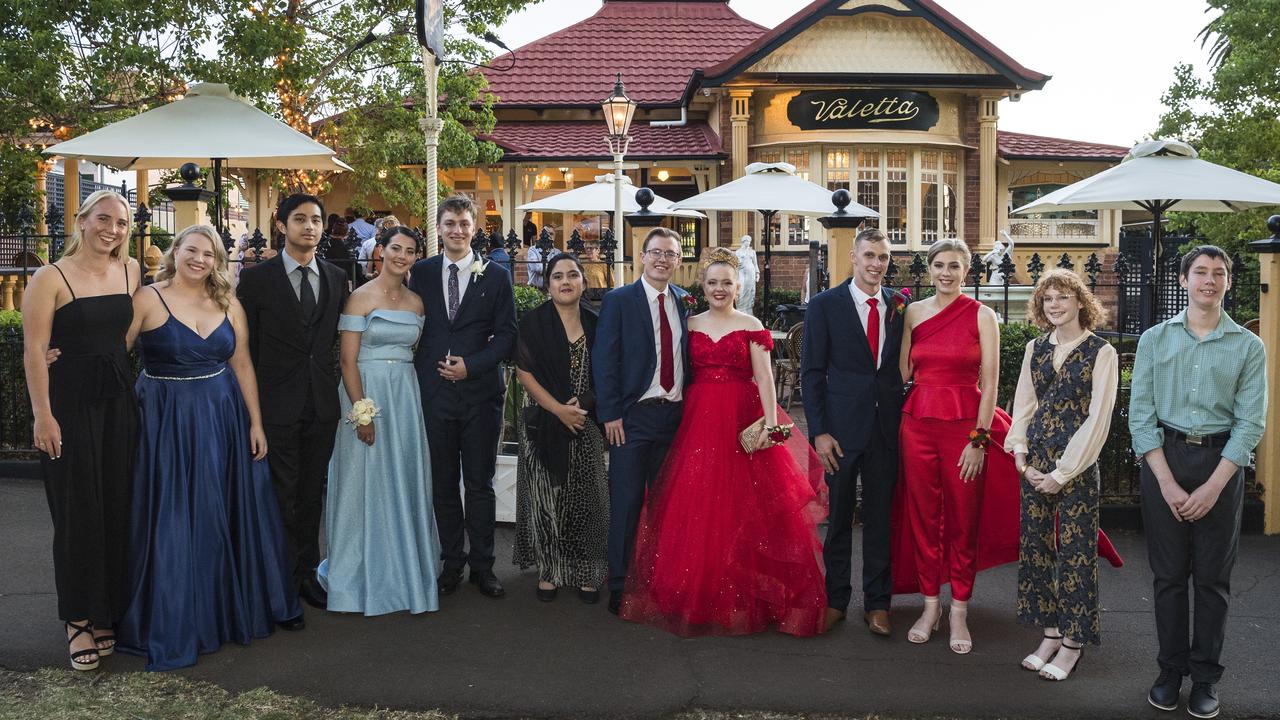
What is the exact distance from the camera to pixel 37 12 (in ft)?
42.9

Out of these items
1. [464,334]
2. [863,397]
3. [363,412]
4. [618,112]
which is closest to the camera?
[863,397]

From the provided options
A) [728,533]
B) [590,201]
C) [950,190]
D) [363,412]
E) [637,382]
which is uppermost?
[950,190]

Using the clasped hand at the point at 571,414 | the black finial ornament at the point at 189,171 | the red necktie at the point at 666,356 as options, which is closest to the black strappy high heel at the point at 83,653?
the clasped hand at the point at 571,414

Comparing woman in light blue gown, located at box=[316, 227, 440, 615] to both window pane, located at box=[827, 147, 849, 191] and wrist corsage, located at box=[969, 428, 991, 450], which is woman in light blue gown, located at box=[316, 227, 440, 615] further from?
window pane, located at box=[827, 147, 849, 191]

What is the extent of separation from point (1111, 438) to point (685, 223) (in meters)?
18.4

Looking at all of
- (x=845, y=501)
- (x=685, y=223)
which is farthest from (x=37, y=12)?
(x=685, y=223)

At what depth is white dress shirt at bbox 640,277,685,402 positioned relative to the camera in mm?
5605

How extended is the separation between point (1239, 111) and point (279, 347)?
21.4 meters

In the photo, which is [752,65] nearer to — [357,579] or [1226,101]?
[1226,101]

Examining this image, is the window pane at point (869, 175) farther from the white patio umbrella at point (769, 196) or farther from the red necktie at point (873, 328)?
the red necktie at point (873, 328)

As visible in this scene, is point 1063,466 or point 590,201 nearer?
point 1063,466

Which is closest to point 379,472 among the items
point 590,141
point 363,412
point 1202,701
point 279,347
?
point 363,412

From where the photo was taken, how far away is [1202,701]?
14.3ft

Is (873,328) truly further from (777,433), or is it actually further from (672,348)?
(672,348)
